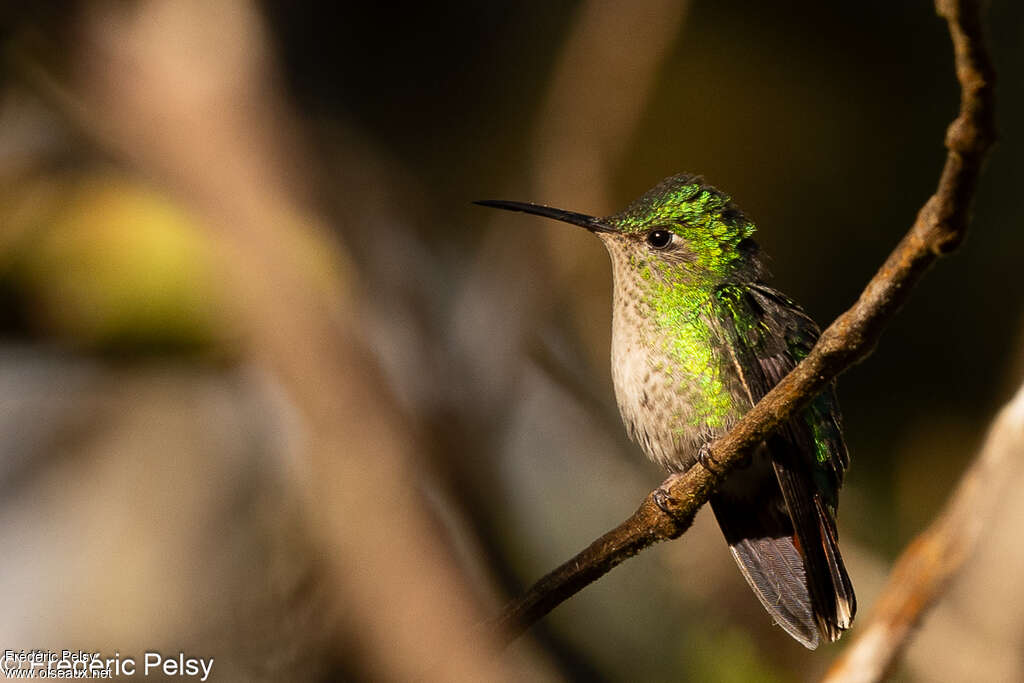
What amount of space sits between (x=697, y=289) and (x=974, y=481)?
0.92 m

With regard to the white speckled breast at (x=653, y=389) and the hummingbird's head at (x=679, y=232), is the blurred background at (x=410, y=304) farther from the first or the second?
the hummingbird's head at (x=679, y=232)

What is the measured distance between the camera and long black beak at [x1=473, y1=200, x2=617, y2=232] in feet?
9.07

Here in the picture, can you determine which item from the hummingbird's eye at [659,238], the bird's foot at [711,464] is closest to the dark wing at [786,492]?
the hummingbird's eye at [659,238]

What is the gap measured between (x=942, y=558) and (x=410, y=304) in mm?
2774

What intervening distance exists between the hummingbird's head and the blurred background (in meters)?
1.14

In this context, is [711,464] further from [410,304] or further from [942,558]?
[410,304]

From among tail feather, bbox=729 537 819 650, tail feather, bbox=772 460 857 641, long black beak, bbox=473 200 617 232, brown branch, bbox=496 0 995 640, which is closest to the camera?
brown branch, bbox=496 0 995 640

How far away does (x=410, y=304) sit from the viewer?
4.45 metres

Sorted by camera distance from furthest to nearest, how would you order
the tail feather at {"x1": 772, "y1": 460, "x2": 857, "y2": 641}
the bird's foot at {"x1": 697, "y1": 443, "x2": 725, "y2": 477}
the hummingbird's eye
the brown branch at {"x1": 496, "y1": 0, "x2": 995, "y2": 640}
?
the hummingbird's eye, the tail feather at {"x1": 772, "y1": 460, "x2": 857, "y2": 641}, the bird's foot at {"x1": 697, "y1": 443, "x2": 725, "y2": 477}, the brown branch at {"x1": 496, "y1": 0, "x2": 995, "y2": 640}

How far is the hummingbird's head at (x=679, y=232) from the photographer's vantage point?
284cm

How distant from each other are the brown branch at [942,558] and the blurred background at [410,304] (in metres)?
1.13

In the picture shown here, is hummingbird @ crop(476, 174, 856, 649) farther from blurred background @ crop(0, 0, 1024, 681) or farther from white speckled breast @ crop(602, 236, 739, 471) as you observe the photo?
blurred background @ crop(0, 0, 1024, 681)

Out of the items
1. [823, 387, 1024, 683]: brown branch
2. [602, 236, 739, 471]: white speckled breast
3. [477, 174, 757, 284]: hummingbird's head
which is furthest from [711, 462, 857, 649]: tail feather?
[477, 174, 757, 284]: hummingbird's head

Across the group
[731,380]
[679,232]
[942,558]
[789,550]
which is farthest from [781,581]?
[679,232]
